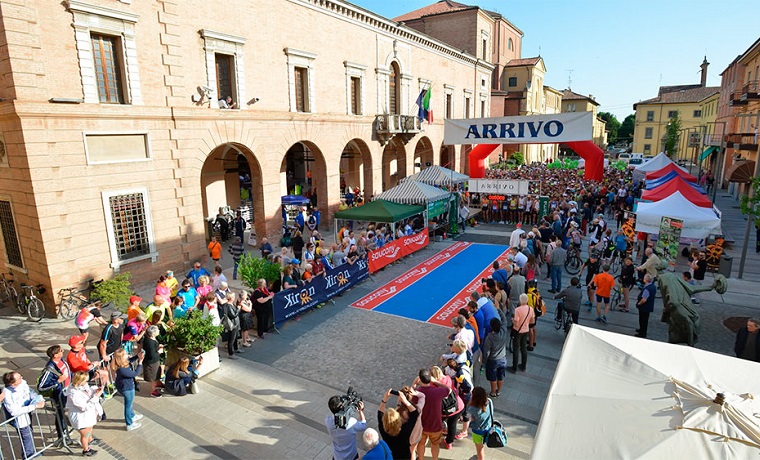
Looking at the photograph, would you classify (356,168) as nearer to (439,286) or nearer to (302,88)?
(302,88)

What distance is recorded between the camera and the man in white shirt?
642 centimetres

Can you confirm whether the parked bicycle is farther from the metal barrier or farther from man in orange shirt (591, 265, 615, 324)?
man in orange shirt (591, 265, 615, 324)

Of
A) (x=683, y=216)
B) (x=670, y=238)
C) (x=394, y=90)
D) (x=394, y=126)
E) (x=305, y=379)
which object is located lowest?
(x=305, y=379)

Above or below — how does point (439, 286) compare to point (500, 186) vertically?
below

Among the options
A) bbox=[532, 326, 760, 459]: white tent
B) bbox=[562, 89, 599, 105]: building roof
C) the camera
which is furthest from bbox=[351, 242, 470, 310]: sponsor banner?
bbox=[562, 89, 599, 105]: building roof

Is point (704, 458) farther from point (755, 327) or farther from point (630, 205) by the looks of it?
point (630, 205)

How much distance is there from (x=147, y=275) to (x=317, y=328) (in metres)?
7.34

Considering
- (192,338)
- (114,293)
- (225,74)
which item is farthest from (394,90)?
(192,338)

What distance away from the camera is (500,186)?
74.3ft

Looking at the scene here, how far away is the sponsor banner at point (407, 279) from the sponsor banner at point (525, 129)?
17.3 ft

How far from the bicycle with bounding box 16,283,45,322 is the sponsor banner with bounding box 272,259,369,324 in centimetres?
709

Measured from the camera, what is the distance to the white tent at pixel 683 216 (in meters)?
14.4

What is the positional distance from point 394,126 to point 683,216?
1776 cm

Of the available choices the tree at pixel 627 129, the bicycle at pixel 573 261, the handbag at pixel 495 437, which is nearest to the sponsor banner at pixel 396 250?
the bicycle at pixel 573 261
